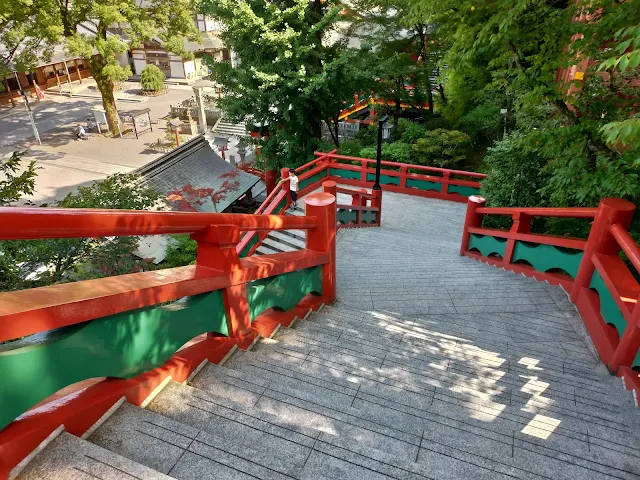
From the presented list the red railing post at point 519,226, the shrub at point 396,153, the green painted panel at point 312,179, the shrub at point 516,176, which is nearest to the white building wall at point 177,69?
the shrub at point 396,153

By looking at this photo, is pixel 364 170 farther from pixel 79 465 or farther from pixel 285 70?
pixel 79 465

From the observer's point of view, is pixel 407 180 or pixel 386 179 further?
pixel 386 179

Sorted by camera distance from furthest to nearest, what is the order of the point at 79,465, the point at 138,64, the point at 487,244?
the point at 138,64, the point at 487,244, the point at 79,465

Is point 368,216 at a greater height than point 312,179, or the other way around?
point 312,179

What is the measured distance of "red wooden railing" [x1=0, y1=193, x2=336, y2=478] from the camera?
5.96 ft

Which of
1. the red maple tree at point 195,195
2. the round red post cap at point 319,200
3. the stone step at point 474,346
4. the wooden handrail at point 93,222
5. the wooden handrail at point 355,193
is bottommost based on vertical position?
the red maple tree at point 195,195

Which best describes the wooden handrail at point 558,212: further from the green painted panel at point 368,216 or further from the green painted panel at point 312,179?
the green painted panel at point 312,179

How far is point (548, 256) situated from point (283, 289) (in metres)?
4.03

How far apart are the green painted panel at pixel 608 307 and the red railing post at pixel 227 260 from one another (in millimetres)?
3413

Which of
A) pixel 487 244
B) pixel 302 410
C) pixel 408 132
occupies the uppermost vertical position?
pixel 302 410

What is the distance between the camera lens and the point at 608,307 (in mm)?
4391

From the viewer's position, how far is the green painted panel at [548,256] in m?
5.48

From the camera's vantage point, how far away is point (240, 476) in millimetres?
2016

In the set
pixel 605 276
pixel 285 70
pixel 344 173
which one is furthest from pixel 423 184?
pixel 605 276
